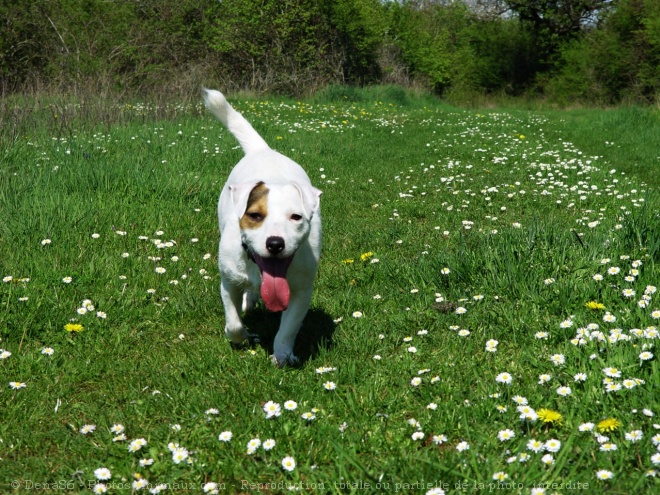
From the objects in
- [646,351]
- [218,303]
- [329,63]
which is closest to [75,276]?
[218,303]

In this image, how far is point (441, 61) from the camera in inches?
1249

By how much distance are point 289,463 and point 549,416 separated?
107 centimetres

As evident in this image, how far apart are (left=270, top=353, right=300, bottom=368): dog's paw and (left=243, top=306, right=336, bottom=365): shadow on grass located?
0.19 ft

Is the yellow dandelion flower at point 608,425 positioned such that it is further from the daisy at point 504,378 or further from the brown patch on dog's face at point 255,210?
the brown patch on dog's face at point 255,210

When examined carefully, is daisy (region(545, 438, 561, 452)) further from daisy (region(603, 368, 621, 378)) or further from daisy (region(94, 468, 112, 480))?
daisy (region(94, 468, 112, 480))

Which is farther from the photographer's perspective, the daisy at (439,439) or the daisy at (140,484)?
the daisy at (439,439)

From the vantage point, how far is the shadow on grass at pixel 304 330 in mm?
3551

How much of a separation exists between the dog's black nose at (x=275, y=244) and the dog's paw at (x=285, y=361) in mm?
724

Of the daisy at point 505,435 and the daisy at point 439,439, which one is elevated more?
the daisy at point 505,435

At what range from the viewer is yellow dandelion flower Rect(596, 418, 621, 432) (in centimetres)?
230

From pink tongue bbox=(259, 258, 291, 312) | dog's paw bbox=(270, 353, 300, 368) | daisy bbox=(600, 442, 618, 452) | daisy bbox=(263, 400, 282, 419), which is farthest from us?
dog's paw bbox=(270, 353, 300, 368)

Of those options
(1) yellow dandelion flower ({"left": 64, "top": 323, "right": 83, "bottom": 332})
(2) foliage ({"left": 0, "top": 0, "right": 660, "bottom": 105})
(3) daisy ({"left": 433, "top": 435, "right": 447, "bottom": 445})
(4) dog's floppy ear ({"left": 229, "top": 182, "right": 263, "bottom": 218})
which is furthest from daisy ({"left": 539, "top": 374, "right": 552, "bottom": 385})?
(2) foliage ({"left": 0, "top": 0, "right": 660, "bottom": 105})

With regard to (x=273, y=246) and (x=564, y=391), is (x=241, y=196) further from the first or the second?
(x=564, y=391)

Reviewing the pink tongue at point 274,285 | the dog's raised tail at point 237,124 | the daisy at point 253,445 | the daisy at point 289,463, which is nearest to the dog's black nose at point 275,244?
the pink tongue at point 274,285
